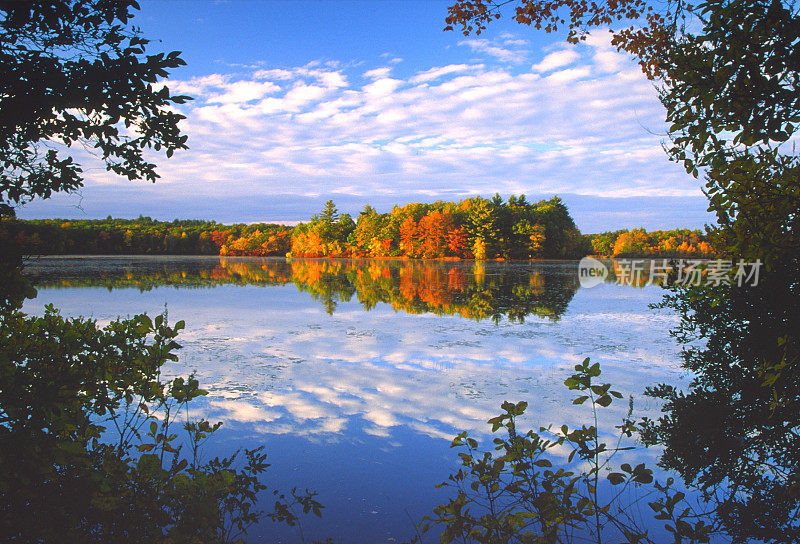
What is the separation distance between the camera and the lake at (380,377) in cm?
348

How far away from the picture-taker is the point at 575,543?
9.15 ft

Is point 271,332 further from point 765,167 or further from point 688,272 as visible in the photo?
point 765,167

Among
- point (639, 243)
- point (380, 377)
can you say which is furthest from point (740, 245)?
point (639, 243)

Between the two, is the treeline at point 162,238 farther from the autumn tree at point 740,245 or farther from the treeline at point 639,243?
the autumn tree at point 740,245

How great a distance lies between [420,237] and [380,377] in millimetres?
59021

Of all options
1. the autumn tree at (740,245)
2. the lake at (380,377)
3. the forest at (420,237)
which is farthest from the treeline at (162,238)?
the autumn tree at (740,245)

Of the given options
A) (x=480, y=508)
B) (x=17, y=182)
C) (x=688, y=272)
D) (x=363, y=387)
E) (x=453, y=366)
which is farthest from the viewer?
(x=453, y=366)

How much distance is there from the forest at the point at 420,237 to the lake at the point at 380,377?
48.3 m

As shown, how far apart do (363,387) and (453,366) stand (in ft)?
5.09

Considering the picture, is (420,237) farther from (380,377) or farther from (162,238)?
(380,377)

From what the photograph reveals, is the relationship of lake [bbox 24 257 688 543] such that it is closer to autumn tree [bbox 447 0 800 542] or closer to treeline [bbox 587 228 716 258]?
autumn tree [bbox 447 0 800 542]

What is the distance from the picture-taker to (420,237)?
64812 mm

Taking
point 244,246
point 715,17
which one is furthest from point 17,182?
point 244,246

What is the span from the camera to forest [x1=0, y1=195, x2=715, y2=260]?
6059 centimetres
